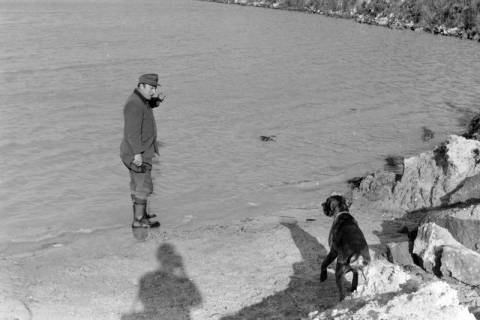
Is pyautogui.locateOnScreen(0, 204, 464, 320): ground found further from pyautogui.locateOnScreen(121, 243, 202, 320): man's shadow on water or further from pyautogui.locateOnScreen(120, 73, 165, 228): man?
pyautogui.locateOnScreen(120, 73, 165, 228): man

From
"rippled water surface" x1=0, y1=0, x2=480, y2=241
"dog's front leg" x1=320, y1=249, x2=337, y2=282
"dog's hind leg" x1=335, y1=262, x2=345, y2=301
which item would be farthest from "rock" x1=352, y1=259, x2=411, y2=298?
"rippled water surface" x1=0, y1=0, x2=480, y2=241

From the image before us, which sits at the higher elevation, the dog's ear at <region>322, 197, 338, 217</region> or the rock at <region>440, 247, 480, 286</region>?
the dog's ear at <region>322, 197, 338, 217</region>

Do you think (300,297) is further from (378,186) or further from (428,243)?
(378,186)

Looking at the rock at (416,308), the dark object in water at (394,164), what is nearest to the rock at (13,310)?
the rock at (416,308)

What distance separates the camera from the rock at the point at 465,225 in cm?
686

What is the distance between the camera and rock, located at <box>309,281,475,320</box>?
12.3ft

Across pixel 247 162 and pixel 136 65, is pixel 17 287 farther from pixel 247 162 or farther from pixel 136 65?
pixel 136 65

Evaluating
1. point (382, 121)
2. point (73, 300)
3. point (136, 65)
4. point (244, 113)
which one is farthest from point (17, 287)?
point (136, 65)

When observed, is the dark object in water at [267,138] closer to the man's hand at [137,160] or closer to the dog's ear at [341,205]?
the man's hand at [137,160]

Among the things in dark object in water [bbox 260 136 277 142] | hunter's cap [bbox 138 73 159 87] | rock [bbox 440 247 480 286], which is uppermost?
hunter's cap [bbox 138 73 159 87]

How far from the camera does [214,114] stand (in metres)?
17.9

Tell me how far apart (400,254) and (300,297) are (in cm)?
158

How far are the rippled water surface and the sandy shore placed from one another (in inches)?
40.1

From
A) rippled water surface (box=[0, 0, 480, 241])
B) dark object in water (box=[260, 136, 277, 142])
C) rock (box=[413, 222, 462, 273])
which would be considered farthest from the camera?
dark object in water (box=[260, 136, 277, 142])
